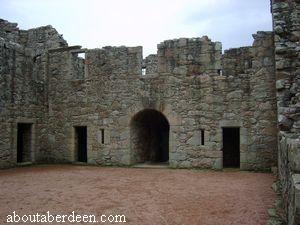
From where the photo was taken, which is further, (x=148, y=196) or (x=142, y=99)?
(x=142, y=99)

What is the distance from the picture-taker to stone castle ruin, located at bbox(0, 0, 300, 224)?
1016 centimetres

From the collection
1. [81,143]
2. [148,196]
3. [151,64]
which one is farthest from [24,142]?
[148,196]

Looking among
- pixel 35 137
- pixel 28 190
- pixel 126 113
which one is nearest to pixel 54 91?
pixel 35 137

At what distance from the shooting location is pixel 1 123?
11047 mm

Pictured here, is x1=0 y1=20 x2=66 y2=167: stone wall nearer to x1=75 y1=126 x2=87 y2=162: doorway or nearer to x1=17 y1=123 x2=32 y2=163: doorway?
x1=17 y1=123 x2=32 y2=163: doorway

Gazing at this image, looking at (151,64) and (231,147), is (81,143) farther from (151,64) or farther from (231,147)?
(231,147)

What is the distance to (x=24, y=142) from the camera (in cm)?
1267

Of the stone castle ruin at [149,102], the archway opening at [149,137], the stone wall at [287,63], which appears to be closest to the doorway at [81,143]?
the stone castle ruin at [149,102]

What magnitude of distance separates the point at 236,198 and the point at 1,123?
26.8 feet

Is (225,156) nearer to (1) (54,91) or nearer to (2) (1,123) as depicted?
(1) (54,91)

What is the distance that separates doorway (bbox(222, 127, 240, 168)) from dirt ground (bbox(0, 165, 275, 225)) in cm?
320

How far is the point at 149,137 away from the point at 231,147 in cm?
321

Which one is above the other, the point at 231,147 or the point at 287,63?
the point at 287,63

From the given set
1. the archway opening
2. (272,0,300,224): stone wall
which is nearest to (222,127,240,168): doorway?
the archway opening
